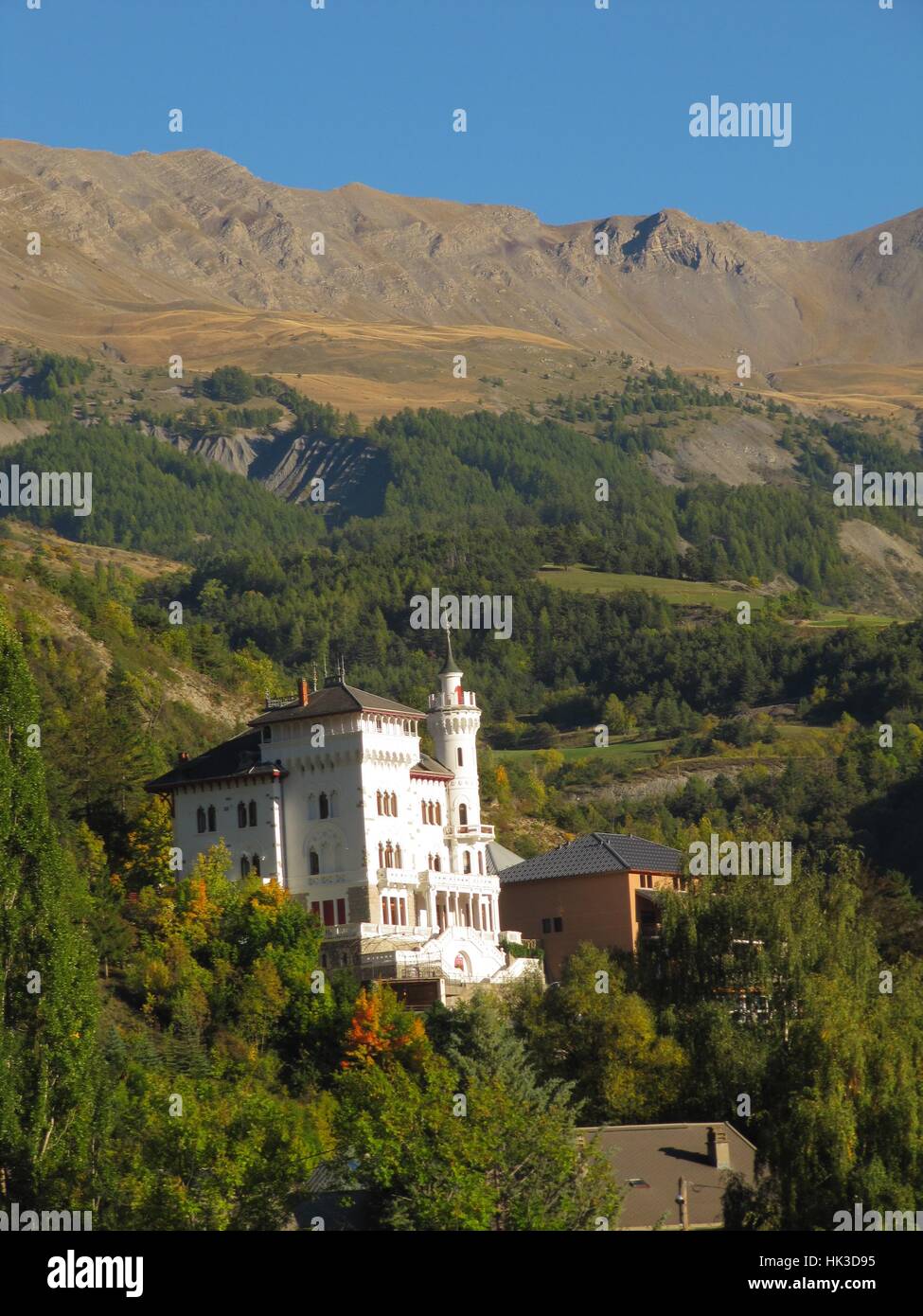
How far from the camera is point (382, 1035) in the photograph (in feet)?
241

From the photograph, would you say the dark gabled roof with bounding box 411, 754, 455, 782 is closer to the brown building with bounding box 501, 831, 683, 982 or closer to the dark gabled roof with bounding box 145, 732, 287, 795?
the dark gabled roof with bounding box 145, 732, 287, 795

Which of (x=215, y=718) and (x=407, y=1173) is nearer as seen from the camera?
(x=407, y=1173)

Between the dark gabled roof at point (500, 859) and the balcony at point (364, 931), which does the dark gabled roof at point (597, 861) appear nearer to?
the dark gabled roof at point (500, 859)

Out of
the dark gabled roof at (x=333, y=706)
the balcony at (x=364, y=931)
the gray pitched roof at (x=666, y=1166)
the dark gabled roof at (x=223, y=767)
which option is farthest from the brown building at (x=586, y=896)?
the gray pitched roof at (x=666, y=1166)

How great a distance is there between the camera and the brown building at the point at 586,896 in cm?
9031

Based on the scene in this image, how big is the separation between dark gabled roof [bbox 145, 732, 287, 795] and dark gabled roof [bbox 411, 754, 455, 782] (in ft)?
18.3

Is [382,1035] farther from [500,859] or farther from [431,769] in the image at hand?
[500,859]

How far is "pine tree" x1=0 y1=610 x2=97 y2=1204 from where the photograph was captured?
52.3m

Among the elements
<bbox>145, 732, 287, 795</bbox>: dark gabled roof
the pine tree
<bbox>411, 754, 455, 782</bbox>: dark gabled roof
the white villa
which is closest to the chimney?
the pine tree
